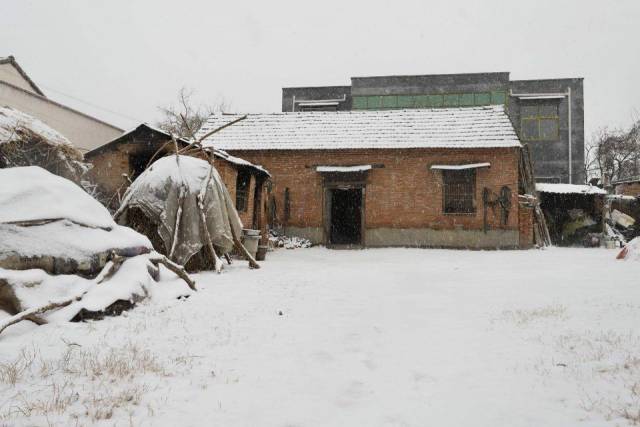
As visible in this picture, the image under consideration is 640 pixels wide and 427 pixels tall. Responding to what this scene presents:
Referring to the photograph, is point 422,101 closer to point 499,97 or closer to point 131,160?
point 499,97

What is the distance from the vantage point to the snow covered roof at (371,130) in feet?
54.4

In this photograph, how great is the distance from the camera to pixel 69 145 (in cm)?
1256

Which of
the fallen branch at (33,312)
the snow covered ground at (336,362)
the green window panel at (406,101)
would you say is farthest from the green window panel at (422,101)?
the fallen branch at (33,312)

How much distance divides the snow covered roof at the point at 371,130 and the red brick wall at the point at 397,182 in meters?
0.32

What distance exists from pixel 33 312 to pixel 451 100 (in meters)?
25.2

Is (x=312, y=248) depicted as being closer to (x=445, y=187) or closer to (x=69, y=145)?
(x=445, y=187)

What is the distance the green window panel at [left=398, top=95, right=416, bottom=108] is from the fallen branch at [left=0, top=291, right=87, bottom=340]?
24096 mm

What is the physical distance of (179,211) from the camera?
8680 millimetres

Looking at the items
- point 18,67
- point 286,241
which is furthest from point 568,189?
point 18,67

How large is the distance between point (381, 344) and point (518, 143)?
45.2ft

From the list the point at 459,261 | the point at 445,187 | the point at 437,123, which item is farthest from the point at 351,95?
the point at 459,261

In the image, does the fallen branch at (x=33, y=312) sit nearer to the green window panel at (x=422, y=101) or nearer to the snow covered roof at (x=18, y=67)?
the snow covered roof at (x=18, y=67)

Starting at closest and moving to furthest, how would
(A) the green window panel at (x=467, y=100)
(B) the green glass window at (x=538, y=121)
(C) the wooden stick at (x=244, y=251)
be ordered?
(C) the wooden stick at (x=244, y=251) → (B) the green glass window at (x=538, y=121) → (A) the green window panel at (x=467, y=100)

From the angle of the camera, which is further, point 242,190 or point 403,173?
point 403,173
